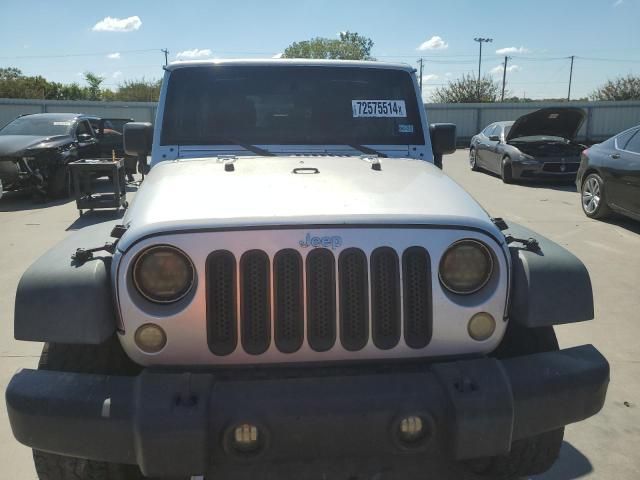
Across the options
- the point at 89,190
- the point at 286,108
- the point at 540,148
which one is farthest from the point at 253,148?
the point at 540,148

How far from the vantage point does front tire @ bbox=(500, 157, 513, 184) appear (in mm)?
12945

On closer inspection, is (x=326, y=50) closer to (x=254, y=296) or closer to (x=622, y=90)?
(x=622, y=90)

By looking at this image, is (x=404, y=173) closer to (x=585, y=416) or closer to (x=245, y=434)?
(x=585, y=416)

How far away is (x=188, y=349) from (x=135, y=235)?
48 centimetres

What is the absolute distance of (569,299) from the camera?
2287 mm

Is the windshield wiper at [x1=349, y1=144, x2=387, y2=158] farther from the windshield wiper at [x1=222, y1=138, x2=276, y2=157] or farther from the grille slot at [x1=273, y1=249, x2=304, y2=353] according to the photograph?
the grille slot at [x1=273, y1=249, x2=304, y2=353]

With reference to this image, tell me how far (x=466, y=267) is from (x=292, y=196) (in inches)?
31.2

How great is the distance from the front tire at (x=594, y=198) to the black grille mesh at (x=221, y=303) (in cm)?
762

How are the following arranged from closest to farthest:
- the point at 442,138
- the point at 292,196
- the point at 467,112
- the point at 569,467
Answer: the point at 292,196 → the point at 569,467 → the point at 442,138 → the point at 467,112

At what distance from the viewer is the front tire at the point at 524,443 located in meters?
2.49

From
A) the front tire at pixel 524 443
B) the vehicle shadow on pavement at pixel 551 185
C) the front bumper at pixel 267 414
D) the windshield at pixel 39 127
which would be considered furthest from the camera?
the vehicle shadow on pavement at pixel 551 185

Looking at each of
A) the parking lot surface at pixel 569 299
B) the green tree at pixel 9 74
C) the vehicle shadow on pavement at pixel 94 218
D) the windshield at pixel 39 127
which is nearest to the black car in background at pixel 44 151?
the windshield at pixel 39 127

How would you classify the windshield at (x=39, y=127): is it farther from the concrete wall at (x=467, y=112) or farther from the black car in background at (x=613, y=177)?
the concrete wall at (x=467, y=112)

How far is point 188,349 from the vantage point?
7.06 feet
